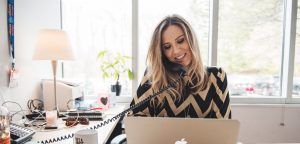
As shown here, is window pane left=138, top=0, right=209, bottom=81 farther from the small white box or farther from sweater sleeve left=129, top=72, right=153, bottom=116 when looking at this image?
sweater sleeve left=129, top=72, right=153, bottom=116

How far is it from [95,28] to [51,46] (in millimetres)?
1051

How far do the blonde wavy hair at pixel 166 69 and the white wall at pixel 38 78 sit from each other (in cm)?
113

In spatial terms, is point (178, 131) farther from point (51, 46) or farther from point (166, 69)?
point (51, 46)

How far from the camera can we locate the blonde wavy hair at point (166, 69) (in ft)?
4.11

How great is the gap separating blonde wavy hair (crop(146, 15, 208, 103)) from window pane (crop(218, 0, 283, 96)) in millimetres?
→ 1500

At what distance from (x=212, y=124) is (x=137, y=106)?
0.58 metres

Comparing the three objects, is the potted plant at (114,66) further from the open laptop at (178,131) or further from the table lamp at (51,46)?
the open laptop at (178,131)

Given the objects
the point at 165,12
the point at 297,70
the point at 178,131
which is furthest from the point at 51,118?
the point at 297,70

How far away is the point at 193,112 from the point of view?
128 centimetres

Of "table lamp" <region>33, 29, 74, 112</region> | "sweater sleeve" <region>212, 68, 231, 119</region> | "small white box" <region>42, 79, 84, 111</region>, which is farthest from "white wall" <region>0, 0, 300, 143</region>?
"sweater sleeve" <region>212, 68, 231, 119</region>

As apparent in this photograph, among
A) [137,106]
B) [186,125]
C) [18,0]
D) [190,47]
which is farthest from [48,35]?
[186,125]

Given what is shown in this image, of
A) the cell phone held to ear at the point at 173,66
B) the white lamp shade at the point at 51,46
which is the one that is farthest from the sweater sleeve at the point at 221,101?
the white lamp shade at the point at 51,46

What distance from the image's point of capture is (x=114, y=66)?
2.46 m

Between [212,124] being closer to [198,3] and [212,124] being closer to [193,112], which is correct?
[193,112]
